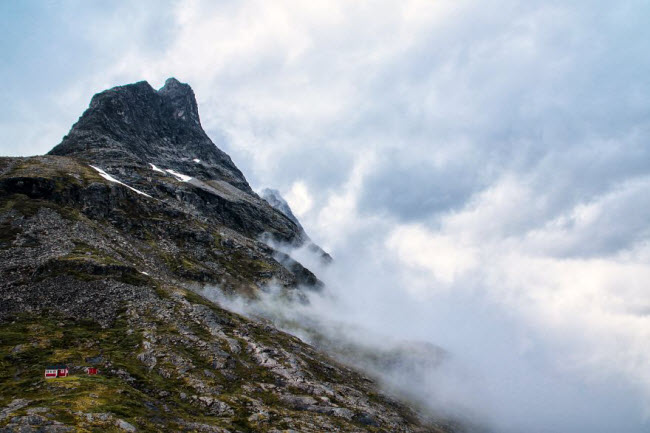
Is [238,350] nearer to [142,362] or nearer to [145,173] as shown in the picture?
[142,362]

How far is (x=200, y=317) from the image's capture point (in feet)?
282

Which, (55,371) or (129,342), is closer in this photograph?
(55,371)

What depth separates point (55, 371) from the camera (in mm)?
53344

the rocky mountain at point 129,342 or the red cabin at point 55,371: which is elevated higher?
the rocky mountain at point 129,342

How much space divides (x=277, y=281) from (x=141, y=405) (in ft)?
360

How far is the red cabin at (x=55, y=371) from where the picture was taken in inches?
2071

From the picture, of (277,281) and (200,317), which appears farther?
(277,281)

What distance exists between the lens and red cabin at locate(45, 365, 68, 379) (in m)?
52.6

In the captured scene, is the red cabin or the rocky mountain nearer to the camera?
the rocky mountain

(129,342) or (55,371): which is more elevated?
(129,342)

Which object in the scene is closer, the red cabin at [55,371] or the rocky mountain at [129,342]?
the rocky mountain at [129,342]

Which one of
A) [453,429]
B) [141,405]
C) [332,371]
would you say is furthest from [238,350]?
[453,429]

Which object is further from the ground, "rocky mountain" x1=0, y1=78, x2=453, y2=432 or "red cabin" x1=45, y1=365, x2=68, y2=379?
"rocky mountain" x1=0, y1=78, x2=453, y2=432

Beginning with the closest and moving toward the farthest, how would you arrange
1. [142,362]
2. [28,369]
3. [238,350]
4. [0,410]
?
[0,410]
[28,369]
[142,362]
[238,350]
